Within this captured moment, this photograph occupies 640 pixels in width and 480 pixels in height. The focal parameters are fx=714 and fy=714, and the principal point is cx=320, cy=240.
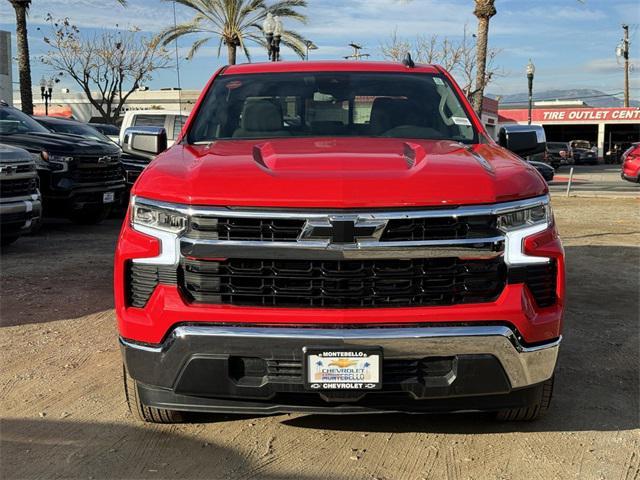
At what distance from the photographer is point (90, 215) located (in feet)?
36.4

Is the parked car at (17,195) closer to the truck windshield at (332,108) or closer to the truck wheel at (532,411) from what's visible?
the truck windshield at (332,108)

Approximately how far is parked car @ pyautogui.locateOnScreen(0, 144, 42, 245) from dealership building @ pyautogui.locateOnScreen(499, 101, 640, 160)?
48.1 meters

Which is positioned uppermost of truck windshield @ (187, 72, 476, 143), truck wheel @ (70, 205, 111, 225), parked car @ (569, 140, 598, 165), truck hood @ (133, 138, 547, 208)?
truck windshield @ (187, 72, 476, 143)

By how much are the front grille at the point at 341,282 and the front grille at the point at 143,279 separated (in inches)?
2.7

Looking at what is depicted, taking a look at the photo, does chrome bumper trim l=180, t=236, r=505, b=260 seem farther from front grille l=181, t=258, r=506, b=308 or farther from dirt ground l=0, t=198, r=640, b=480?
dirt ground l=0, t=198, r=640, b=480

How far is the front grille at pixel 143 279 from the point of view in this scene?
10.0 ft

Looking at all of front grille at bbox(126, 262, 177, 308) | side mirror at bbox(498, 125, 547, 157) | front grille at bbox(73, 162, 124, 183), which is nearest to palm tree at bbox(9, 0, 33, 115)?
front grille at bbox(73, 162, 124, 183)

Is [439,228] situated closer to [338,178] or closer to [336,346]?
[338,178]

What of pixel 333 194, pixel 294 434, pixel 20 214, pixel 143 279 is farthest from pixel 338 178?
pixel 20 214

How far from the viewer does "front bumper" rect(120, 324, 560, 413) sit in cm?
293

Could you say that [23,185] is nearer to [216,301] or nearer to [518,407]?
[216,301]

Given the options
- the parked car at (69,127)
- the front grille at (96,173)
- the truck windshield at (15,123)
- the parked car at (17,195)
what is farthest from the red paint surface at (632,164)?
the parked car at (17,195)

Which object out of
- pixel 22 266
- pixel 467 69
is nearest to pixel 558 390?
pixel 22 266

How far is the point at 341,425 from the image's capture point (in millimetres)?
3662
